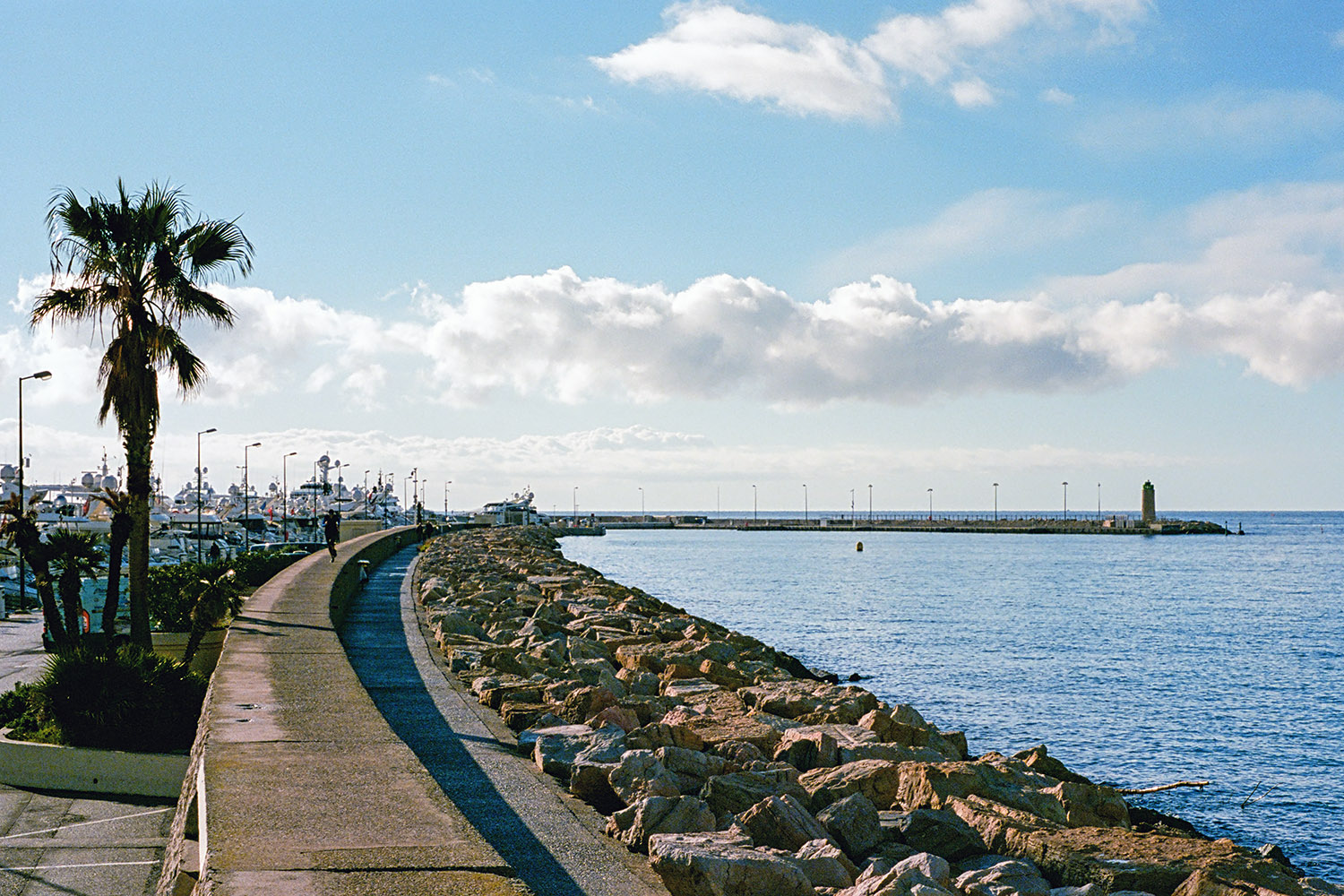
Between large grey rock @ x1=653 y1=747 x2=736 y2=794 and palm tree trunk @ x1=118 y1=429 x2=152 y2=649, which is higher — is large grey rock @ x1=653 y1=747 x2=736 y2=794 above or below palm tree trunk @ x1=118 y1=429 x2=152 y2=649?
below

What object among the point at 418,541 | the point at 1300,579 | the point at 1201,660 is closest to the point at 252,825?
the point at 1201,660

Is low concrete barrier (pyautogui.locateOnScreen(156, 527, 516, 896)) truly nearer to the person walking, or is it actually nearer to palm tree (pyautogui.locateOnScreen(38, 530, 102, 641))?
palm tree (pyautogui.locateOnScreen(38, 530, 102, 641))

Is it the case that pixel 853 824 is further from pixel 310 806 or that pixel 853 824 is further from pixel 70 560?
pixel 70 560

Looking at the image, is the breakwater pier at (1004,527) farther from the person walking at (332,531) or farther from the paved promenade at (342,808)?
the paved promenade at (342,808)

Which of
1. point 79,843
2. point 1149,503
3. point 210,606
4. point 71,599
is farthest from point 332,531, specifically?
point 1149,503

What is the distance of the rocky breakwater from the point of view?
5.77m

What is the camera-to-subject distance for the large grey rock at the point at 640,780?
668 cm

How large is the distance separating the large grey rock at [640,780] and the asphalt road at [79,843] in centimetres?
357

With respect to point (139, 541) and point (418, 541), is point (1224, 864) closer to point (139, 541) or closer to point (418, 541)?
point (139, 541)

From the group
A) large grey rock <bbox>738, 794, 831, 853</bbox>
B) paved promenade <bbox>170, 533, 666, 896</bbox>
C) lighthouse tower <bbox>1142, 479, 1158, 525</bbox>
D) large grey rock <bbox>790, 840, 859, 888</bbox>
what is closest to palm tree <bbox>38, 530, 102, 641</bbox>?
paved promenade <bbox>170, 533, 666, 896</bbox>

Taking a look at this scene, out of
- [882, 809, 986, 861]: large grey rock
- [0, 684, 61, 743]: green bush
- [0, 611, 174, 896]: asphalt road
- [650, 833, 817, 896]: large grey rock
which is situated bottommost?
[0, 611, 174, 896]: asphalt road

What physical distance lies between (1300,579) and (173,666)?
73259mm

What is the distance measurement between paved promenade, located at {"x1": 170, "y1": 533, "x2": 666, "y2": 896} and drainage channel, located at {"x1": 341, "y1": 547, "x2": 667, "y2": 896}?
0.02 metres

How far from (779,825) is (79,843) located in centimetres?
567
